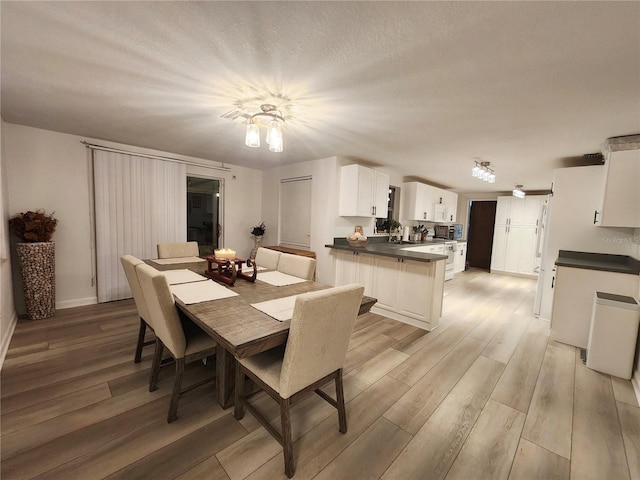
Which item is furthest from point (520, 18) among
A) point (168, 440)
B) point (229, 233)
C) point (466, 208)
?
point (466, 208)

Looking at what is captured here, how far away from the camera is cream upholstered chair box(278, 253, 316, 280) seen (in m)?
2.40

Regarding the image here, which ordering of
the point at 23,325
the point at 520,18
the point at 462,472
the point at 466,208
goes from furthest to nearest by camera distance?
1. the point at 466,208
2. the point at 23,325
3. the point at 462,472
4. the point at 520,18

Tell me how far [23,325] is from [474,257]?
8.91m

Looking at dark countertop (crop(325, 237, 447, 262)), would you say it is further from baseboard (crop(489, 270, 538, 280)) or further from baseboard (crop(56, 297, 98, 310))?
baseboard (crop(489, 270, 538, 280))

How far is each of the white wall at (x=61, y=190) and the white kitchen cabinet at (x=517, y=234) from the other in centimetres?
756

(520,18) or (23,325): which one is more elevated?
(520,18)

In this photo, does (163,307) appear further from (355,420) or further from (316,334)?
(355,420)

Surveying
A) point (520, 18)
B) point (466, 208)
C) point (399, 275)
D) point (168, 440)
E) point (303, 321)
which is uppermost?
point (520, 18)

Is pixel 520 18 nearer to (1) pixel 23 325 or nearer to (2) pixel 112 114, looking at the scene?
(2) pixel 112 114

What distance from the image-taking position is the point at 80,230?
11.0 feet

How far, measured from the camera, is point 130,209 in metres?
3.66

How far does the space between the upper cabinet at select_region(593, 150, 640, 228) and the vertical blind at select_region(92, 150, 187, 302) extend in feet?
17.3

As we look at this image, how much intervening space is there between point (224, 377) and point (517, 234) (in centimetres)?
713

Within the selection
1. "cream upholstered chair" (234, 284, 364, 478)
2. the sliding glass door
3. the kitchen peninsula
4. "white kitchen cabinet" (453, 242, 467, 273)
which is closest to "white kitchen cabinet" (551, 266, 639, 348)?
the kitchen peninsula
